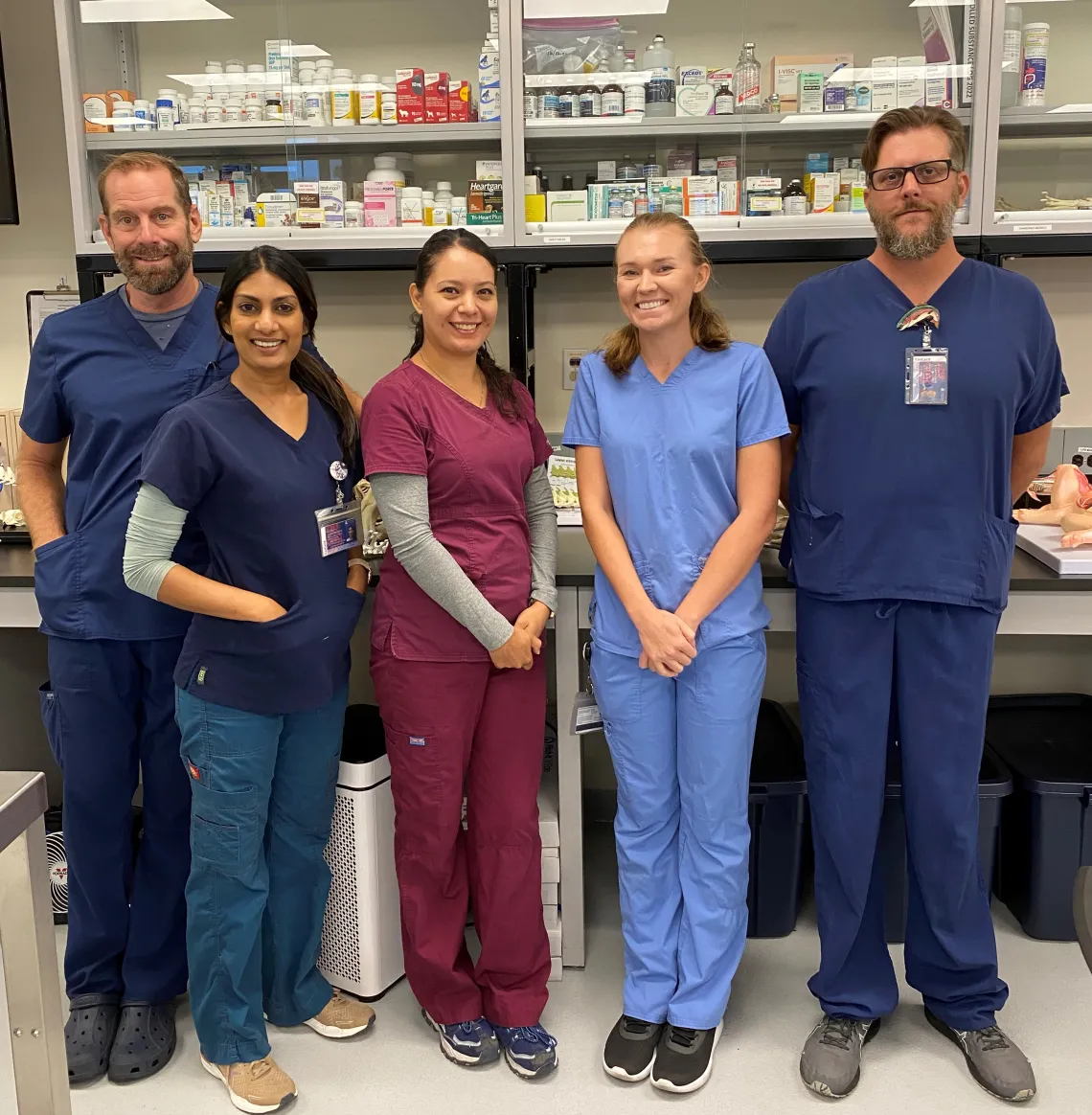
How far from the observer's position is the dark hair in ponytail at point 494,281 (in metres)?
1.93

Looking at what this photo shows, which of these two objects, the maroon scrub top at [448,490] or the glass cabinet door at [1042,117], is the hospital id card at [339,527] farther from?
the glass cabinet door at [1042,117]

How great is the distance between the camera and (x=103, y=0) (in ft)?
9.11

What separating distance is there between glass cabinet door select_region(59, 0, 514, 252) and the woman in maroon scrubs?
92cm

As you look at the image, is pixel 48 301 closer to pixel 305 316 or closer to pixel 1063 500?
pixel 305 316

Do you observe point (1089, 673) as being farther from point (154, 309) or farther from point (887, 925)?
point (154, 309)

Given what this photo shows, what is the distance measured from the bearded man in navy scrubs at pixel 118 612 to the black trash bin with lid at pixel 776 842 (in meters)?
1.24

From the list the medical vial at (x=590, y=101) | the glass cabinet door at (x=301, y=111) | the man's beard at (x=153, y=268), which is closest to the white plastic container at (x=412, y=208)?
the glass cabinet door at (x=301, y=111)

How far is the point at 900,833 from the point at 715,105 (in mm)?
1810

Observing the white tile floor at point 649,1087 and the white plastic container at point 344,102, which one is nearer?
the white tile floor at point 649,1087

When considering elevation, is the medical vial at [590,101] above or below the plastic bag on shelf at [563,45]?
below

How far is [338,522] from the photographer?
1.96 metres

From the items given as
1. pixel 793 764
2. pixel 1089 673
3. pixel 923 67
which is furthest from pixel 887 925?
pixel 923 67

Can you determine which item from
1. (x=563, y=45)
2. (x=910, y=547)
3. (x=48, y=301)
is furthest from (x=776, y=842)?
(x=48, y=301)

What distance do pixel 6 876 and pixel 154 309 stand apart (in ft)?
4.07
